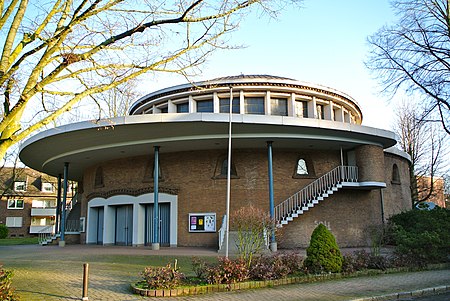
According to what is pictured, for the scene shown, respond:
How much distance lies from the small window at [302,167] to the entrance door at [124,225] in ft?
33.7

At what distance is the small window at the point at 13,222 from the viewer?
5336 centimetres

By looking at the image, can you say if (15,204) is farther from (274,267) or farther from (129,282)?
(274,267)

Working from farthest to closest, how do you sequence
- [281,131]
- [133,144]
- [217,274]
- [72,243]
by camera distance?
[72,243] → [133,144] → [281,131] → [217,274]

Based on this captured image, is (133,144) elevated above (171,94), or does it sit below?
below

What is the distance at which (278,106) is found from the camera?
1038 inches

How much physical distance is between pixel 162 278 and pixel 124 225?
16.4m

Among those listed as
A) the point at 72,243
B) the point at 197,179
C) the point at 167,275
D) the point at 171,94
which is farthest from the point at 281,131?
the point at 72,243

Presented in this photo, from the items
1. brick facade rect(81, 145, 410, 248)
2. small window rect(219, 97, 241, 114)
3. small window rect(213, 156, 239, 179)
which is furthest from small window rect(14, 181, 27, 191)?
small window rect(213, 156, 239, 179)

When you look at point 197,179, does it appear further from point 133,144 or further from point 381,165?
point 381,165

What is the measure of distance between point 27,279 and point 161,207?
1268 cm

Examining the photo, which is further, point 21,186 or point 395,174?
point 21,186

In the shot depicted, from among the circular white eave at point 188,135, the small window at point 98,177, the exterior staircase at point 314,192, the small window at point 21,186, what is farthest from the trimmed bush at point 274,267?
the small window at point 21,186

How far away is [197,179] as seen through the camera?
2295 centimetres

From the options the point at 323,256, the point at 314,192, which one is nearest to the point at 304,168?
the point at 314,192
